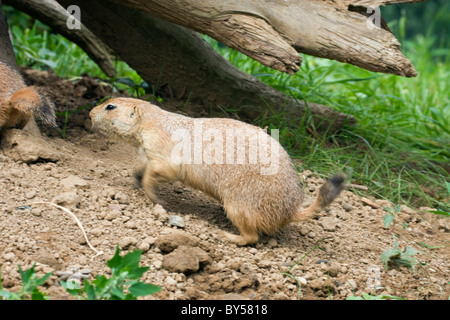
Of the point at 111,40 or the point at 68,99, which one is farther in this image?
the point at 68,99

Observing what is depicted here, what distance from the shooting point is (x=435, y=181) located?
500 cm

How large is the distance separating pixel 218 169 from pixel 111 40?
2126 millimetres

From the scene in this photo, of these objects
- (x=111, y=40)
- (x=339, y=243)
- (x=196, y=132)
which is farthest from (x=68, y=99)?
(x=339, y=243)

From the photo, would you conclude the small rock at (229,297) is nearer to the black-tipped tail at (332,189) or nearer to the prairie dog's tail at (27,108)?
the black-tipped tail at (332,189)

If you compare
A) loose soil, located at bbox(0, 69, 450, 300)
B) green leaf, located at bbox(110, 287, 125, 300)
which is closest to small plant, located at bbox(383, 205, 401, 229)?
loose soil, located at bbox(0, 69, 450, 300)

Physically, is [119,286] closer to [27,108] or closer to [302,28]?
[27,108]

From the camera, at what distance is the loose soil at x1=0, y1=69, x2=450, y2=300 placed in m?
3.04

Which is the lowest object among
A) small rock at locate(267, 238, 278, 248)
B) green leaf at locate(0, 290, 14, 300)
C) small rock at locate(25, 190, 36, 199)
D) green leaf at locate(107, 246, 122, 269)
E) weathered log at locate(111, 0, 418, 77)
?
small rock at locate(267, 238, 278, 248)

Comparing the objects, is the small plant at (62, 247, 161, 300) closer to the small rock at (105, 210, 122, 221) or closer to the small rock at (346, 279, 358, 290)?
the small rock at (105, 210, 122, 221)

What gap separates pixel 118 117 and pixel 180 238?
42.1 inches

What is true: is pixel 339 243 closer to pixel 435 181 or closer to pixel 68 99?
pixel 435 181

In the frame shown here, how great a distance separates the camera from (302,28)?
3883 mm

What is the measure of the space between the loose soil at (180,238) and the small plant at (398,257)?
0.16 ft

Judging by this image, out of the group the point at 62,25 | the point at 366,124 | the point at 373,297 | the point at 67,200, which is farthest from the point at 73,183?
the point at 366,124
